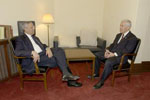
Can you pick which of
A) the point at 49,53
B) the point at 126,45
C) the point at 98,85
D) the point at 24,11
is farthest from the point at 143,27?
the point at 24,11

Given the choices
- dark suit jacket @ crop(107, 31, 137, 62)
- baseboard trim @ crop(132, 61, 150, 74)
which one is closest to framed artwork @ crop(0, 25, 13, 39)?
dark suit jacket @ crop(107, 31, 137, 62)

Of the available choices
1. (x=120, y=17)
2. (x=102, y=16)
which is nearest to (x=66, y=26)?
(x=102, y=16)

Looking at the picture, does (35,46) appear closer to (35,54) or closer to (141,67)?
(35,54)

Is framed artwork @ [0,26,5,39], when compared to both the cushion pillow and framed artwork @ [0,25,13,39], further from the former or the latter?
the cushion pillow

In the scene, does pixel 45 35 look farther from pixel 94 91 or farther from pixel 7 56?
pixel 94 91

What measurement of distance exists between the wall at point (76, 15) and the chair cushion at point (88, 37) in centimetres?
33

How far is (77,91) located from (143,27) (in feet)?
6.75

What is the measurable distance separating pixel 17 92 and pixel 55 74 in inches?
40.0

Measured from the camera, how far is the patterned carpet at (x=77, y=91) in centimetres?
254

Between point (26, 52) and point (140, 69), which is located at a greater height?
point (26, 52)

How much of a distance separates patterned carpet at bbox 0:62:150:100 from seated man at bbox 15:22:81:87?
256 mm

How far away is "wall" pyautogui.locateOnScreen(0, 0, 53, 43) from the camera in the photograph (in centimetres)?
329

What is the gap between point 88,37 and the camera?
15.3 ft

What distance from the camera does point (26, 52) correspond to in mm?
2549
